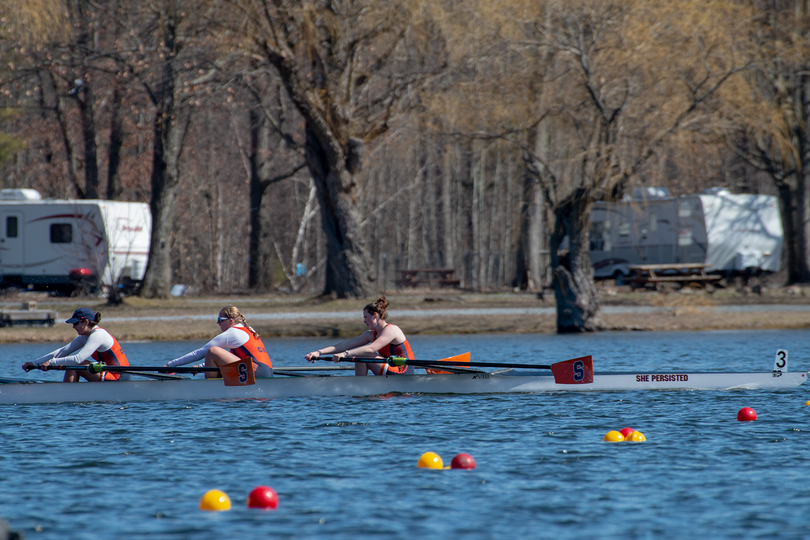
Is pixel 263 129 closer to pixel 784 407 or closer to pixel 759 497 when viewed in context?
pixel 784 407

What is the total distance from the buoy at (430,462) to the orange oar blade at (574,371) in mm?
4266

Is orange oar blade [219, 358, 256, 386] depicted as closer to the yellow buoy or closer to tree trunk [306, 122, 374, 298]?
the yellow buoy

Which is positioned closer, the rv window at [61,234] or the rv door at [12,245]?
the rv window at [61,234]

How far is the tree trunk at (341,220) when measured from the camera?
25.8 metres

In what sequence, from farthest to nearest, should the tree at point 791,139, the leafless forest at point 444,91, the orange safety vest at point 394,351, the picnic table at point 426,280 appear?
the picnic table at point 426,280 < the tree at point 791,139 < the leafless forest at point 444,91 < the orange safety vest at point 394,351

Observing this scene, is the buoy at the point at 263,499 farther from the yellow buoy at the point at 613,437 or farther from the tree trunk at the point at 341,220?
the tree trunk at the point at 341,220

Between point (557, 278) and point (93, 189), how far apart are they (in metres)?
17.8

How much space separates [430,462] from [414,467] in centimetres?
16

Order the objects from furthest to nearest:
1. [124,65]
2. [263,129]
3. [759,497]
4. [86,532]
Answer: [263,129], [124,65], [759,497], [86,532]

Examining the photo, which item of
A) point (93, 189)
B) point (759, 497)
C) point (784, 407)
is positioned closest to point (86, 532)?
point (759, 497)

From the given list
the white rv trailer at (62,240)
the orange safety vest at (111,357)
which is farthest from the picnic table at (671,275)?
the orange safety vest at (111,357)

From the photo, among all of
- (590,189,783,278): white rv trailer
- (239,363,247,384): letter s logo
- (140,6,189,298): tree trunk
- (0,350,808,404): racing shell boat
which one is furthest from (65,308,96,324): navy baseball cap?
(590,189,783,278): white rv trailer

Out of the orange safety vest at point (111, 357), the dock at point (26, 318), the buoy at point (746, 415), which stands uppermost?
the dock at point (26, 318)

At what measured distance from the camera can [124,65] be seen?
26344mm
